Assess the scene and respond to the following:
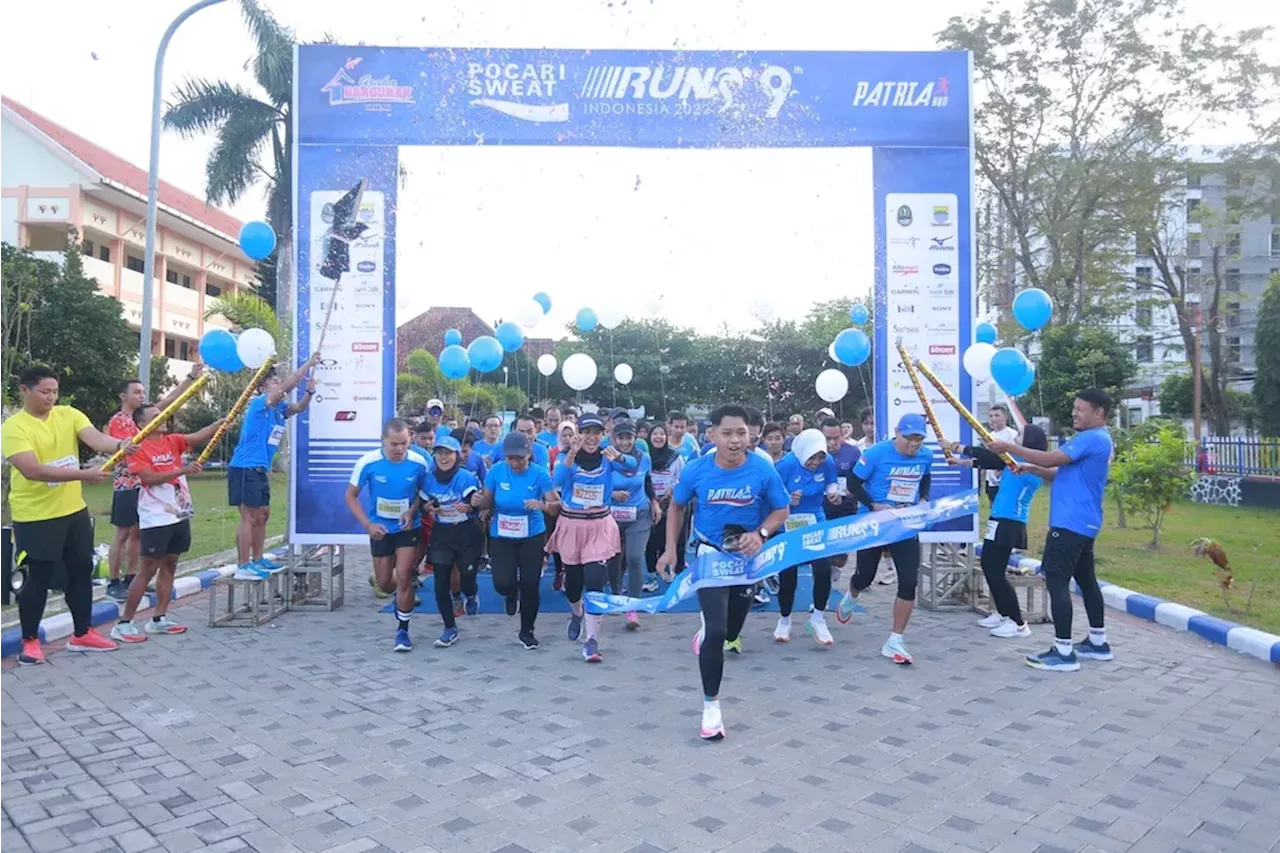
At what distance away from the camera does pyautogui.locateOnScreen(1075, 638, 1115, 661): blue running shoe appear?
685 cm

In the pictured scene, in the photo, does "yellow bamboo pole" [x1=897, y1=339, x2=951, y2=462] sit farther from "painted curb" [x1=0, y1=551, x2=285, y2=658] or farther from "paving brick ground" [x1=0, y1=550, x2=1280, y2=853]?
"painted curb" [x1=0, y1=551, x2=285, y2=658]

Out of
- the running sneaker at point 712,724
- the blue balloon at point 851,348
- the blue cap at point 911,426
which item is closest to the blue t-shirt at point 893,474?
the blue cap at point 911,426

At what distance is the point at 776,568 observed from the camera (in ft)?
18.3

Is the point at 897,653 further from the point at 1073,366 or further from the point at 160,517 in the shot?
the point at 1073,366

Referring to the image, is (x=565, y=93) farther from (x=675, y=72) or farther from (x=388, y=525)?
(x=388, y=525)

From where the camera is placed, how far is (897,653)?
6715 mm

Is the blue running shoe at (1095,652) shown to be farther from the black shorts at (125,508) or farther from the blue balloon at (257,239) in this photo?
the black shorts at (125,508)

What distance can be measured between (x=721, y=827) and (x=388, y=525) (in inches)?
162

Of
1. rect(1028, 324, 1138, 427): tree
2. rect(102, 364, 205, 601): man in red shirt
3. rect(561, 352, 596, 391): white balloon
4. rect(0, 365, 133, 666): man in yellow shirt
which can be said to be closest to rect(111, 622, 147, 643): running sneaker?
rect(0, 365, 133, 666): man in yellow shirt

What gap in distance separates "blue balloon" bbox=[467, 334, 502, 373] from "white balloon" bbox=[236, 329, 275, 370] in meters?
3.31

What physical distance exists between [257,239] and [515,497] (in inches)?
148

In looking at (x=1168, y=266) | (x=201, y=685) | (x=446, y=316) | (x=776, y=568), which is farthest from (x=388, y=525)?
(x=446, y=316)

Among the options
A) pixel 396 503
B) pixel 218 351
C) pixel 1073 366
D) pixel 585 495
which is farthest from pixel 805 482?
pixel 1073 366

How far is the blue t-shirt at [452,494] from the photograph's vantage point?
7.13 m
